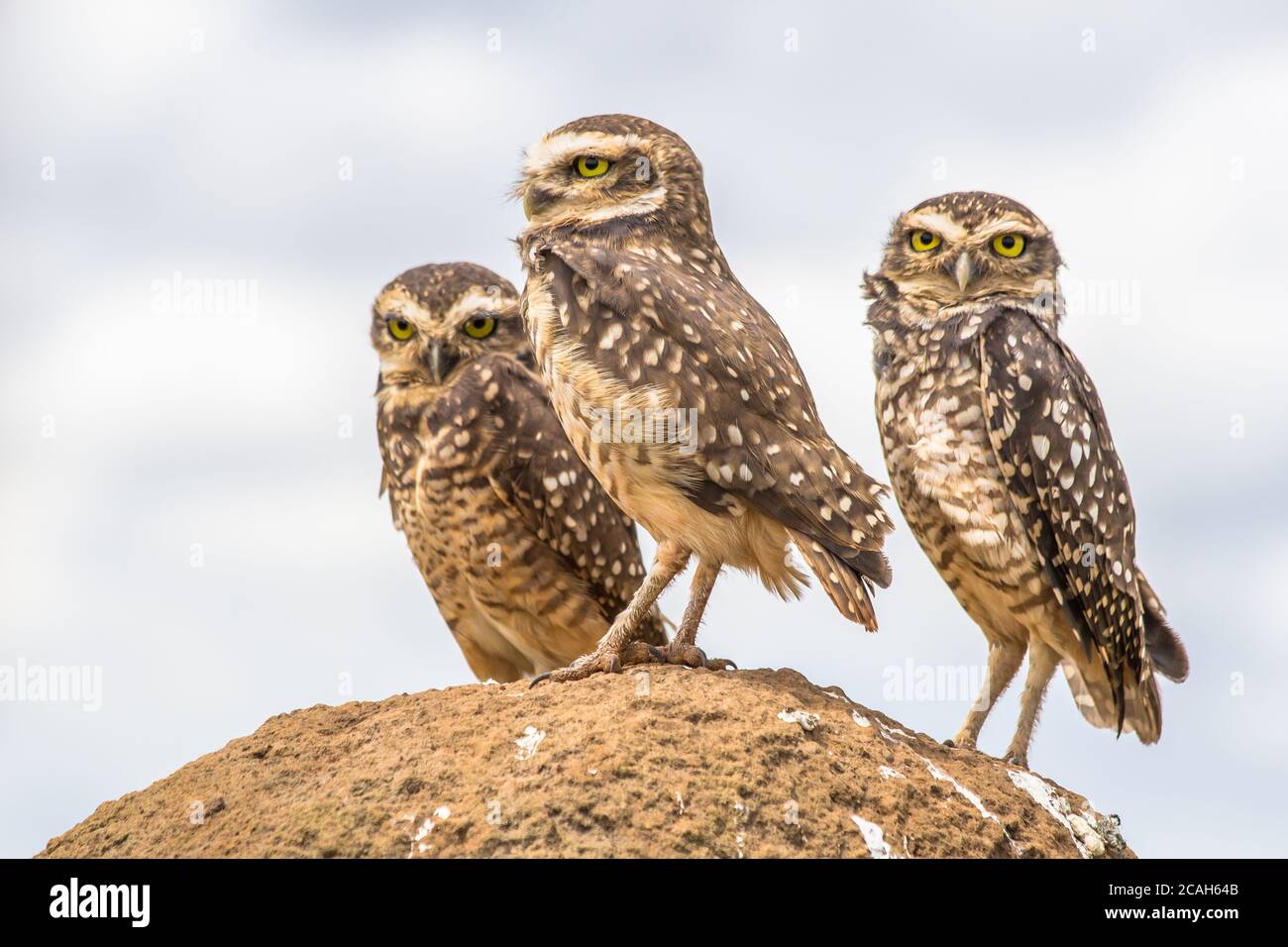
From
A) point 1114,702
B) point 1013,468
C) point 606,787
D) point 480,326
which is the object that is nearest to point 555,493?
point 480,326

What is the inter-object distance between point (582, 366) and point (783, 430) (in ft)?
2.90

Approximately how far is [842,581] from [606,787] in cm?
131

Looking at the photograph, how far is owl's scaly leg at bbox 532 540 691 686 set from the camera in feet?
18.9

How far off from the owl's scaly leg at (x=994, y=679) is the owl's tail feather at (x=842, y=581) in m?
1.86

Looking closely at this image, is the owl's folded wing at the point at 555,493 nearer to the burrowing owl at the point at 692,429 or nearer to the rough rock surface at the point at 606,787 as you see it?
the burrowing owl at the point at 692,429

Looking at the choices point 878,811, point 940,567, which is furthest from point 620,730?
point 940,567

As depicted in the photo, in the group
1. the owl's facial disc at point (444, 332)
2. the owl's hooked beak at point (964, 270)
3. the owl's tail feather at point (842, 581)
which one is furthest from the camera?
the owl's facial disc at point (444, 332)

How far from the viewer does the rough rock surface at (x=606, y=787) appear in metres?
4.86

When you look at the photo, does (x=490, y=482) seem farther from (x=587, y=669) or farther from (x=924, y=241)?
(x=924, y=241)

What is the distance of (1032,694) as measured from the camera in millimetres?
7270

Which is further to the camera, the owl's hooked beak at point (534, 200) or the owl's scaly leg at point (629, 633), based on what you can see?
the owl's hooked beak at point (534, 200)

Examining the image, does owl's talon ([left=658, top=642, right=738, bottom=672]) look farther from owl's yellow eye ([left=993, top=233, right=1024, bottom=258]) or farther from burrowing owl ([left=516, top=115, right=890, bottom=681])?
owl's yellow eye ([left=993, top=233, right=1024, bottom=258])

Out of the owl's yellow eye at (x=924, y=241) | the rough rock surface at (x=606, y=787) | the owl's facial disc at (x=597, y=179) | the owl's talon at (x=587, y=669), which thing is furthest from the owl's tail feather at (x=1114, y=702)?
the owl's facial disc at (x=597, y=179)

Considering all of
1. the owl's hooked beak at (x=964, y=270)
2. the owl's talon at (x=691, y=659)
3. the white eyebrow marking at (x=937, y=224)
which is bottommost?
the owl's talon at (x=691, y=659)
